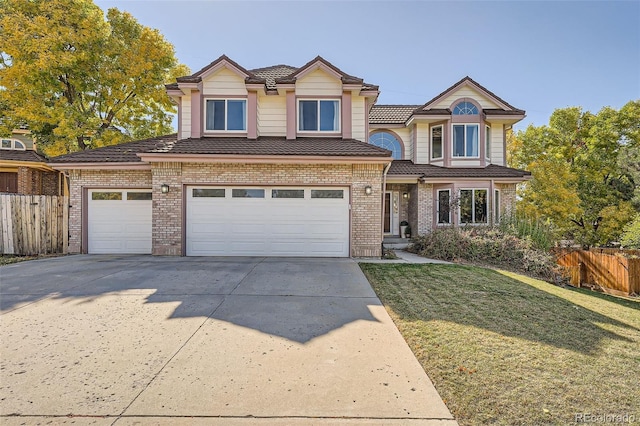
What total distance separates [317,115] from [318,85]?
109 cm

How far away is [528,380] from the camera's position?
114 inches

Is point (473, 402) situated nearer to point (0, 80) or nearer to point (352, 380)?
point (352, 380)

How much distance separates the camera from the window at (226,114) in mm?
11469

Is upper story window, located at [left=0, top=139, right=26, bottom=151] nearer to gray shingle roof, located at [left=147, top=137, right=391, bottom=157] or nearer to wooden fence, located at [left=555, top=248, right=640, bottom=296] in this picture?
gray shingle roof, located at [left=147, top=137, right=391, bottom=157]

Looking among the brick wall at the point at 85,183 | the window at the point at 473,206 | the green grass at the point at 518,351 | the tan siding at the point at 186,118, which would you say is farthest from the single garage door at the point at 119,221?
the window at the point at 473,206

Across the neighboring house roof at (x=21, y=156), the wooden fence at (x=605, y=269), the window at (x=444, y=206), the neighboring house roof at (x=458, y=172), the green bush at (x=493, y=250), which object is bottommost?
the wooden fence at (x=605, y=269)

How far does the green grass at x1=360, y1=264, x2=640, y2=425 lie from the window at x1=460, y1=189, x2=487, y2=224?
8.03 meters

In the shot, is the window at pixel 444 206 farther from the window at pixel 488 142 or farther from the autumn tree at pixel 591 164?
the autumn tree at pixel 591 164

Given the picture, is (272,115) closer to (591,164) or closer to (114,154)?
(114,154)

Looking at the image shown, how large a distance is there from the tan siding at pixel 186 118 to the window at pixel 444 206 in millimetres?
11286

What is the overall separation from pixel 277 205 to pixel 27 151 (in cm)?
1660

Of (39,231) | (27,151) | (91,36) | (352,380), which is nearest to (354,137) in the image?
(352,380)

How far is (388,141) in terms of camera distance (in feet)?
52.6

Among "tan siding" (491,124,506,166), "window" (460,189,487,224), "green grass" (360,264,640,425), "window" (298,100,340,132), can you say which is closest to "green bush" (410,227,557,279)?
"window" (460,189,487,224)
